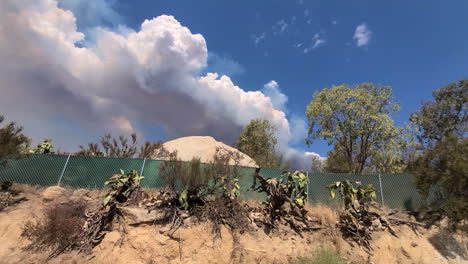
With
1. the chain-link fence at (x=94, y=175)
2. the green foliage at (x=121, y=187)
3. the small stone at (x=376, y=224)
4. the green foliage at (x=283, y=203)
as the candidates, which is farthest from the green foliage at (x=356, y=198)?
the green foliage at (x=121, y=187)

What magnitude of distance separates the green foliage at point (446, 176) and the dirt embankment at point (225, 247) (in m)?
1.08

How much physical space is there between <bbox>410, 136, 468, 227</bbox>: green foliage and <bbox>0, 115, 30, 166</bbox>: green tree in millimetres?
15638

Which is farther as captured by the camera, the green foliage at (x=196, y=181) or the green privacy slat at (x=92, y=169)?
the green privacy slat at (x=92, y=169)

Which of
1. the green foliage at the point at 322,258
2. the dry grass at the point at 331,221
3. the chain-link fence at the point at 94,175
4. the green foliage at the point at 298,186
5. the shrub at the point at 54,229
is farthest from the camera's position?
the chain-link fence at the point at 94,175

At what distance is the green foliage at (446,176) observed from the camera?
27.5 feet

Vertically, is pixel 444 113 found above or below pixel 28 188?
above

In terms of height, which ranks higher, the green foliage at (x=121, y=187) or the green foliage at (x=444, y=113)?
the green foliage at (x=444, y=113)

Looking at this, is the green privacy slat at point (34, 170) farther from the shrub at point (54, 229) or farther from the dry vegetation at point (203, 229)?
the shrub at point (54, 229)

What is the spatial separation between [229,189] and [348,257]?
4.06 meters

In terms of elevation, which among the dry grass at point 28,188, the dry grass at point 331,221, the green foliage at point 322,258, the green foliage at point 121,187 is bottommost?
the green foliage at point 322,258

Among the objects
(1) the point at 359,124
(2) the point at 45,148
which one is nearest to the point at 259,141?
(1) the point at 359,124

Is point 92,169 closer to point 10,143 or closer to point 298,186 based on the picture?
point 10,143

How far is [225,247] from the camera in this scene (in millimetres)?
7316

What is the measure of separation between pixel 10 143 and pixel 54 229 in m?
4.89
